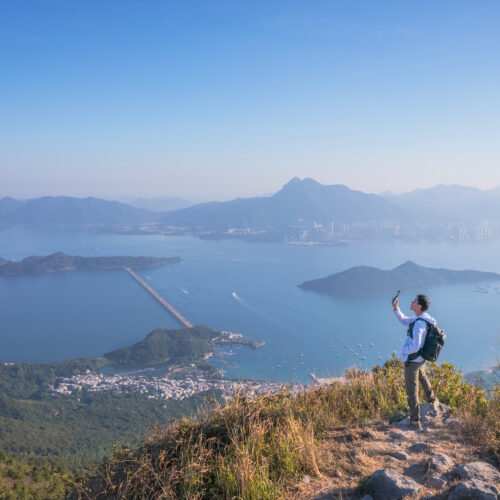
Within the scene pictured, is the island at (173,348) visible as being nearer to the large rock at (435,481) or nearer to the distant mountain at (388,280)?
the distant mountain at (388,280)

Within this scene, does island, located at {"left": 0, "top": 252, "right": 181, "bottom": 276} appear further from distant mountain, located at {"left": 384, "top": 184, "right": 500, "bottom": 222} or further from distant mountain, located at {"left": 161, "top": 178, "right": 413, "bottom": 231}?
distant mountain, located at {"left": 384, "top": 184, "right": 500, "bottom": 222}

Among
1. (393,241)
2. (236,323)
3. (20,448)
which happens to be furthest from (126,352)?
(393,241)

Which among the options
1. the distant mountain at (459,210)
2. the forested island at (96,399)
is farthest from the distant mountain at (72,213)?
the forested island at (96,399)

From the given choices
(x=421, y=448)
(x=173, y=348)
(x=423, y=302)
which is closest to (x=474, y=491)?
(x=421, y=448)

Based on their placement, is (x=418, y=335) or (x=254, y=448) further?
(x=418, y=335)

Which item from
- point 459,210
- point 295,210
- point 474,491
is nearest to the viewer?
point 474,491

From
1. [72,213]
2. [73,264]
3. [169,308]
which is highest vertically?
[72,213]

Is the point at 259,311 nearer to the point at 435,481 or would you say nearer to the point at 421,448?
the point at 421,448
